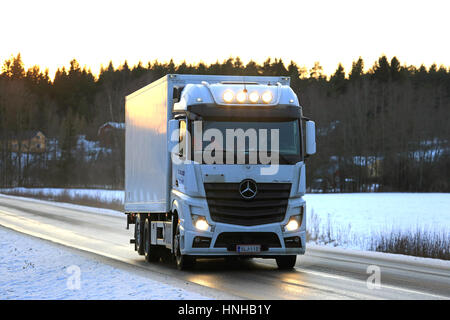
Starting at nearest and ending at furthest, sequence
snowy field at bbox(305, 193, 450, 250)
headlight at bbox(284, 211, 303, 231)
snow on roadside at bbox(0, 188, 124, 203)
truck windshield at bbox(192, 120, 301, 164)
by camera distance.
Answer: truck windshield at bbox(192, 120, 301, 164), headlight at bbox(284, 211, 303, 231), snowy field at bbox(305, 193, 450, 250), snow on roadside at bbox(0, 188, 124, 203)

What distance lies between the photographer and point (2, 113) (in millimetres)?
125438

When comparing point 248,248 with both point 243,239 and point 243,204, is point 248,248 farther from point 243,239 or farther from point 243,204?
point 243,204

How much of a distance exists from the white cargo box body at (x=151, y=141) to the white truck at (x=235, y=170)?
12 centimetres

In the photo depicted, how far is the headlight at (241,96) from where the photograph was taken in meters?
14.1

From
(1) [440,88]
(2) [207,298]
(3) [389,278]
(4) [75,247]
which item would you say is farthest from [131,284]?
(1) [440,88]

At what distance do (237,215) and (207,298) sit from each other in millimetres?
3937

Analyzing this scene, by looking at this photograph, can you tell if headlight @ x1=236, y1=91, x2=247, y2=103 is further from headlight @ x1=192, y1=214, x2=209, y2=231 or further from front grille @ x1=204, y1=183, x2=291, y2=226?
headlight @ x1=192, y1=214, x2=209, y2=231

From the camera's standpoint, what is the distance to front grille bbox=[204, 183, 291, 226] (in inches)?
535

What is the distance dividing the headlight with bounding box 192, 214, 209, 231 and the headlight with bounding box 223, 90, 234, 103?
2.31m

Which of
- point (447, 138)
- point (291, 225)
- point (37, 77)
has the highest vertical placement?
point (37, 77)

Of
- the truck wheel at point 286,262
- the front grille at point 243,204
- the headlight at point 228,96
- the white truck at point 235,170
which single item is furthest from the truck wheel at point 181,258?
the headlight at point 228,96

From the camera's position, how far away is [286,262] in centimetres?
1493

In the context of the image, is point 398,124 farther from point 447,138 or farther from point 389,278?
point 389,278

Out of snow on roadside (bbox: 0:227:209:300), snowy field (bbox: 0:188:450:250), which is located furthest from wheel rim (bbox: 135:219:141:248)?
snowy field (bbox: 0:188:450:250)
